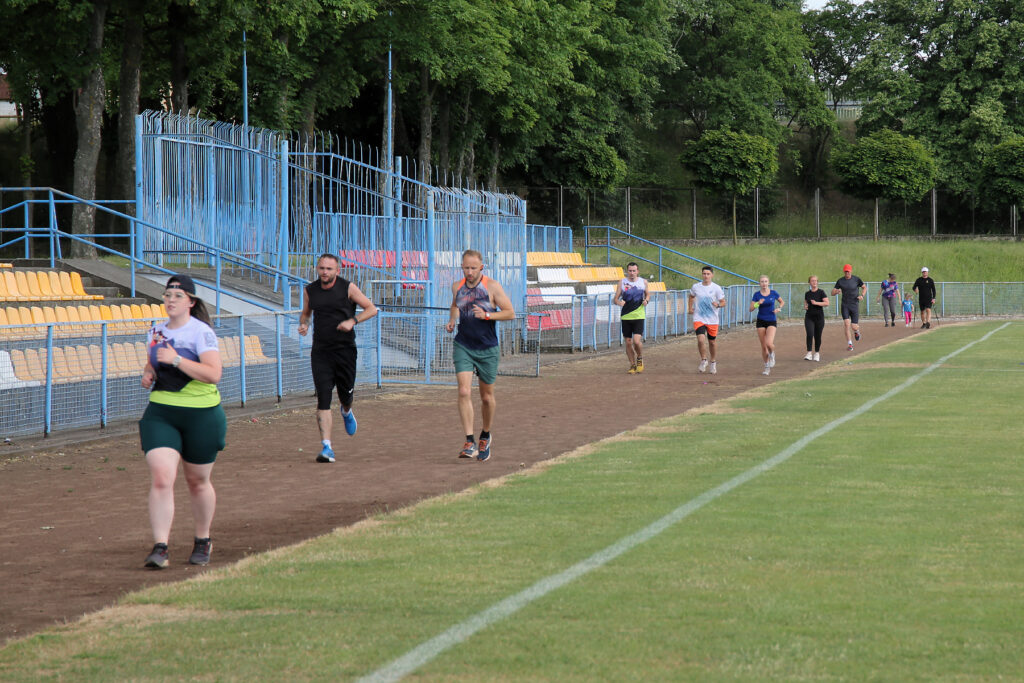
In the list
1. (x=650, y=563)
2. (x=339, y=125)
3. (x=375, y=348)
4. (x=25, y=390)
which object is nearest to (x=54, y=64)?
(x=375, y=348)

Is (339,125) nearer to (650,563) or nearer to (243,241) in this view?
(243,241)

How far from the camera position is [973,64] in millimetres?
70438

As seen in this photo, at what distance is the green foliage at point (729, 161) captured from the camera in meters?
63.6

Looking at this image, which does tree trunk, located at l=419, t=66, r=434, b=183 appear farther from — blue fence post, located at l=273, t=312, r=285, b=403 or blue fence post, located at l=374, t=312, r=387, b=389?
blue fence post, located at l=273, t=312, r=285, b=403

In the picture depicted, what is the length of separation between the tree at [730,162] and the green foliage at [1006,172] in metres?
11.8

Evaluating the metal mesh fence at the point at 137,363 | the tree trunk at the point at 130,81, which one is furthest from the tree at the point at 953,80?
the metal mesh fence at the point at 137,363

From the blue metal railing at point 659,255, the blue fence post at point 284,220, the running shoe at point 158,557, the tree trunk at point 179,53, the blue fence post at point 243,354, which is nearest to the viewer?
the running shoe at point 158,557

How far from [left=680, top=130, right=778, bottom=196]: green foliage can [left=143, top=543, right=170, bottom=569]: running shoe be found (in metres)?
57.9

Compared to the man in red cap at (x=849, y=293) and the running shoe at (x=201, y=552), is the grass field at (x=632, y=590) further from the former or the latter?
the man in red cap at (x=849, y=293)

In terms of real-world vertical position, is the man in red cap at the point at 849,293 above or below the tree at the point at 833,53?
below

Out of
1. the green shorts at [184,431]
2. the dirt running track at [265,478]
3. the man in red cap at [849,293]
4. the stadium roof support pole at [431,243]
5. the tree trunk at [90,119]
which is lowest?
the dirt running track at [265,478]

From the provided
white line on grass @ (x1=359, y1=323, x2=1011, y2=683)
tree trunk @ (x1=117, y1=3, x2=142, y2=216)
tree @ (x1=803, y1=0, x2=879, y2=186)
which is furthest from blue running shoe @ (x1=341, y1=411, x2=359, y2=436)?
tree @ (x1=803, y1=0, x2=879, y2=186)

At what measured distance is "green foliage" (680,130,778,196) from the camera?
63.6 meters

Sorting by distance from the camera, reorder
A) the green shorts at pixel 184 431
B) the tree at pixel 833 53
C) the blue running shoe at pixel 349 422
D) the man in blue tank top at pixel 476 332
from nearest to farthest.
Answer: the green shorts at pixel 184 431, the man in blue tank top at pixel 476 332, the blue running shoe at pixel 349 422, the tree at pixel 833 53
